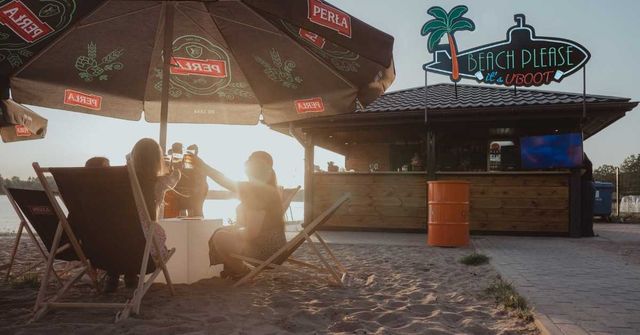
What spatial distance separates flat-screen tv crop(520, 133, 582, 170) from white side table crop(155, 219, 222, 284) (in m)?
8.10

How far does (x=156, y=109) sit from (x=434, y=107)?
654cm

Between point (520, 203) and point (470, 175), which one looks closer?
point (520, 203)

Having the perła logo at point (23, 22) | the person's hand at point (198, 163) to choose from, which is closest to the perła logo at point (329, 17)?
the person's hand at point (198, 163)

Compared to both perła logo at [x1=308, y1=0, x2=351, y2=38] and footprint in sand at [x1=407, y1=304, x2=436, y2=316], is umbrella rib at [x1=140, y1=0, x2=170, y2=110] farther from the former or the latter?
footprint in sand at [x1=407, y1=304, x2=436, y2=316]

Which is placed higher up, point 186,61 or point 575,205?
point 186,61

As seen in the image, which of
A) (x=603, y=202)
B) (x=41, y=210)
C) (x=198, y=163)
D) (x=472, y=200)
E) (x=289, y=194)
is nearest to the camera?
(x=41, y=210)

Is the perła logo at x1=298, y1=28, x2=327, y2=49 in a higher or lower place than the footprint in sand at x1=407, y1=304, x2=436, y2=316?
higher

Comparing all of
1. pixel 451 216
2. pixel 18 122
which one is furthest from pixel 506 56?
pixel 18 122

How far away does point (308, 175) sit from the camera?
37.0 ft

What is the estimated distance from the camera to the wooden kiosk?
32.2 ft

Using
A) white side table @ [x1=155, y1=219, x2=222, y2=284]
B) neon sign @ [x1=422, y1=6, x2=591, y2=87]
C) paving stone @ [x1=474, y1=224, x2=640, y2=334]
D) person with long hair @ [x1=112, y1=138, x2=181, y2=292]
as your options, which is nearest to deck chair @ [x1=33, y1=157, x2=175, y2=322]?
person with long hair @ [x1=112, y1=138, x2=181, y2=292]

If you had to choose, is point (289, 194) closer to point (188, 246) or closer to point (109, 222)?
point (188, 246)

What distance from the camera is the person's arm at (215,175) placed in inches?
148

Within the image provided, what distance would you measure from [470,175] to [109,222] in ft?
28.2
